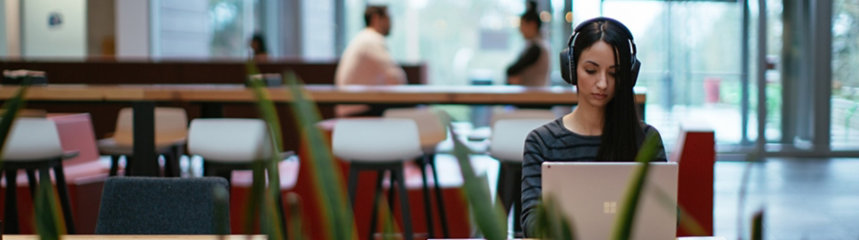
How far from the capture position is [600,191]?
1.82 m

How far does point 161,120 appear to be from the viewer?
5.43 m

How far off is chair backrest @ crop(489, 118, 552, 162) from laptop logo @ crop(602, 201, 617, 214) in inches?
97.5

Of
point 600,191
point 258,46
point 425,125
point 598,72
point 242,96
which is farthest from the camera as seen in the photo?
point 258,46

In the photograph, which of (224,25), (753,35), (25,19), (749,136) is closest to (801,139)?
(749,136)

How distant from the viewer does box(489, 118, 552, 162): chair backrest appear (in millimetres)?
4340

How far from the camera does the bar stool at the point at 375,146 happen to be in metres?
4.38

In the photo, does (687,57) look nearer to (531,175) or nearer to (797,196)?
(797,196)

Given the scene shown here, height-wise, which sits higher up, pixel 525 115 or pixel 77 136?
pixel 525 115

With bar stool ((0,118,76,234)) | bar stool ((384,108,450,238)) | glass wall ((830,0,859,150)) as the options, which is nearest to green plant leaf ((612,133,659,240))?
bar stool ((0,118,76,234))

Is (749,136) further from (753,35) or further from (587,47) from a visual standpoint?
(587,47)

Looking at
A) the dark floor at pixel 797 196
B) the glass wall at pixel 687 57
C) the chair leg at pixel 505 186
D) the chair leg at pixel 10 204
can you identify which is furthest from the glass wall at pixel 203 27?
the chair leg at pixel 505 186

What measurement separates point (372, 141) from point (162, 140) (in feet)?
5.00

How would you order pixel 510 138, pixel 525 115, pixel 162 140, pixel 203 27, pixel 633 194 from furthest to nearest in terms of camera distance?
pixel 203 27 → pixel 162 140 → pixel 525 115 → pixel 510 138 → pixel 633 194

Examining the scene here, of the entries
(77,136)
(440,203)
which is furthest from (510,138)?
(77,136)
